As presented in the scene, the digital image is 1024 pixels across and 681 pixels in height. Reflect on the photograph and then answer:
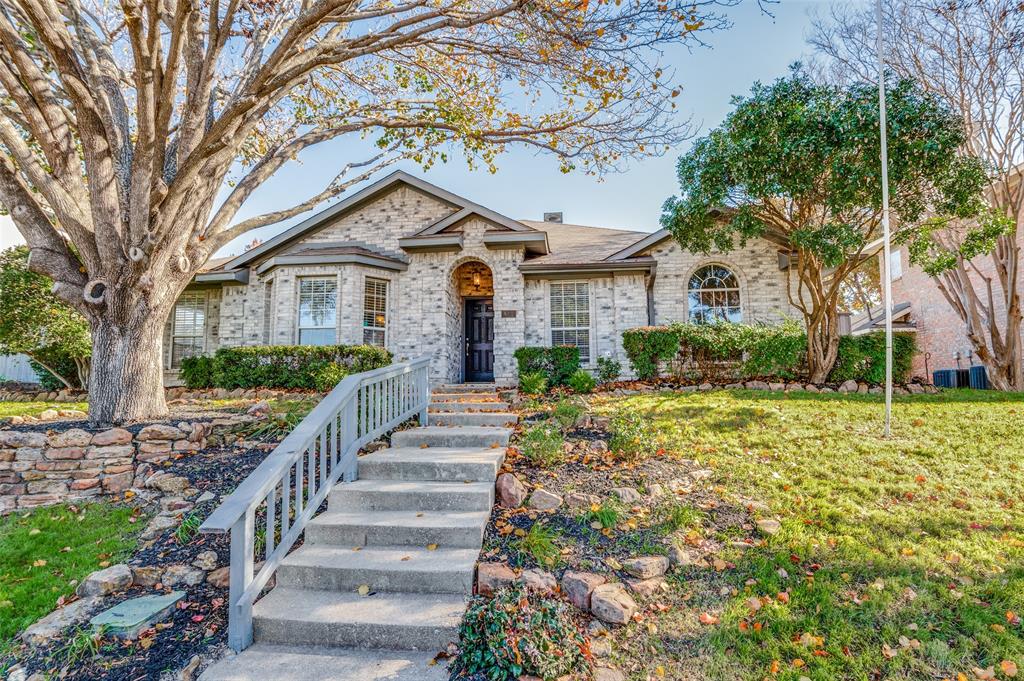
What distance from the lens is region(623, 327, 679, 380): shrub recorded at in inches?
401

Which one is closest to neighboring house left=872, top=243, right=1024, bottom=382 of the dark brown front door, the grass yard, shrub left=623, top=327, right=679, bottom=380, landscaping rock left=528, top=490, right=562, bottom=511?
shrub left=623, top=327, right=679, bottom=380

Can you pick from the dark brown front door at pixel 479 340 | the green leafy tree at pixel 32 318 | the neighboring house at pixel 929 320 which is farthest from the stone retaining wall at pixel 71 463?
the neighboring house at pixel 929 320

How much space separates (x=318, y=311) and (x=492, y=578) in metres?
9.66

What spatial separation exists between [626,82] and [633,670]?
687 cm

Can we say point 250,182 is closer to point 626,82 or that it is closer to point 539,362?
point 626,82

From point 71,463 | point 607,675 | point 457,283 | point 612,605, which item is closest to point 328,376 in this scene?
point 457,283

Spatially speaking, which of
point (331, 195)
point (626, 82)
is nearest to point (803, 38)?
point (626, 82)

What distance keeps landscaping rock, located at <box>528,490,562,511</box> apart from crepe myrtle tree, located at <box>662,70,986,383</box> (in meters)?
7.29

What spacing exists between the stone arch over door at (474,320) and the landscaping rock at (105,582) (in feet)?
29.5

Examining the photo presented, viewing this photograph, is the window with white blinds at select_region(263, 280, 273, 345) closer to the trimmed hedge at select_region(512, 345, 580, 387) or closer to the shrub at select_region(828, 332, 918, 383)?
the trimmed hedge at select_region(512, 345, 580, 387)

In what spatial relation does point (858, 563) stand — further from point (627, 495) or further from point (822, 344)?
point (822, 344)

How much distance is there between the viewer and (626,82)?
682 cm

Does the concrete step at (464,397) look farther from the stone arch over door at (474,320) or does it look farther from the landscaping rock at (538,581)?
the landscaping rock at (538,581)

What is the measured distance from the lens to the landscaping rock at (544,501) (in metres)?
4.48
